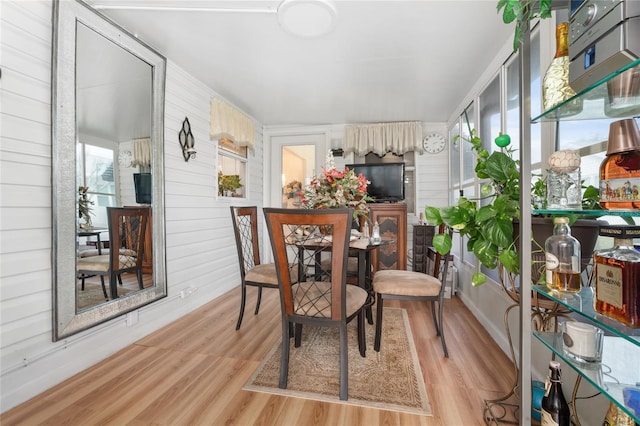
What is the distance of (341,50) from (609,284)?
238cm

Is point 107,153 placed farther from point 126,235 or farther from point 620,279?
point 620,279

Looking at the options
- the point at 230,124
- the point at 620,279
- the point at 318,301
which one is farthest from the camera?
the point at 230,124

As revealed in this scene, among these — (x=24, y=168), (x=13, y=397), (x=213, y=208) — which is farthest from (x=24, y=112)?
(x=213, y=208)

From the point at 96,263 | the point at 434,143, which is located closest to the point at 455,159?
the point at 434,143

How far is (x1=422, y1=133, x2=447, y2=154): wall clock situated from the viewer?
4.35 m

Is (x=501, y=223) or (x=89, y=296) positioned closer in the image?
(x=501, y=223)

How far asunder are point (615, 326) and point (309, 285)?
1.43 metres

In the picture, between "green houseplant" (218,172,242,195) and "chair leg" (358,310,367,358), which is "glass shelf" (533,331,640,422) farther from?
"green houseplant" (218,172,242,195)

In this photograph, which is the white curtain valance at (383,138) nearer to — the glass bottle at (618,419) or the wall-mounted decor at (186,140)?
the wall-mounted decor at (186,140)

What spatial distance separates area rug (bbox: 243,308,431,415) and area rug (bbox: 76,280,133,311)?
1225 millimetres

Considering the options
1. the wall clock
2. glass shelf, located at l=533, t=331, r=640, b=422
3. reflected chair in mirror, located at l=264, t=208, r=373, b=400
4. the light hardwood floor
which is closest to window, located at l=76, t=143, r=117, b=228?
the light hardwood floor

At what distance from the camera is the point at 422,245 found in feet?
12.3

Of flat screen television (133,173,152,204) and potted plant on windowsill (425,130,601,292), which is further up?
flat screen television (133,173,152,204)


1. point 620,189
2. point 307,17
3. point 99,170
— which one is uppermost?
point 307,17
